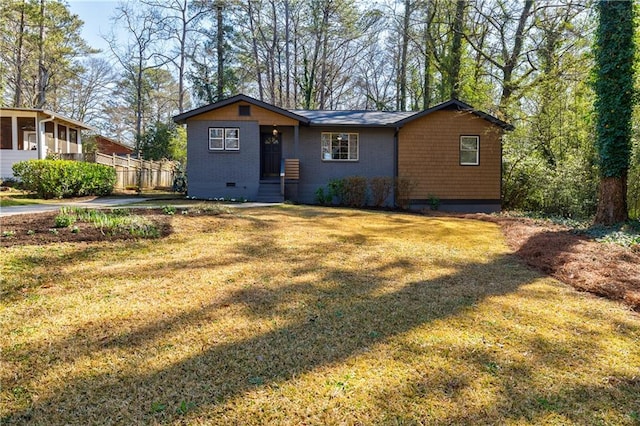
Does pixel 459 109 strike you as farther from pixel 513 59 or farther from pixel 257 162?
pixel 257 162

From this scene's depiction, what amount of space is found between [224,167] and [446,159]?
804 centimetres

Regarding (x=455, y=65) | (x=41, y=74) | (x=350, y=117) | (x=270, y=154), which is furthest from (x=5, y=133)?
(x=455, y=65)

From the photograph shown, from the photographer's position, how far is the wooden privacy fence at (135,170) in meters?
18.8

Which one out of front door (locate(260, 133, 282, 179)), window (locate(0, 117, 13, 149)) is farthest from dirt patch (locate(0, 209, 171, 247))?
window (locate(0, 117, 13, 149))

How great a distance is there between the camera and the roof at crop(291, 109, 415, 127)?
14.0 meters

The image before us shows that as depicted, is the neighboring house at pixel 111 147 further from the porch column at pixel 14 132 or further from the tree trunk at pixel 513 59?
the tree trunk at pixel 513 59

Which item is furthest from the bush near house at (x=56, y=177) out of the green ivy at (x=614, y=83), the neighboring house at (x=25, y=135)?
the green ivy at (x=614, y=83)

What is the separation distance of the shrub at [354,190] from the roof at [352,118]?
7.34 feet

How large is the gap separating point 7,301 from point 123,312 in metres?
1.07

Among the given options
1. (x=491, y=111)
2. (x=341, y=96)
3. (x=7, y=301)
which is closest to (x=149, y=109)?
(x=341, y=96)

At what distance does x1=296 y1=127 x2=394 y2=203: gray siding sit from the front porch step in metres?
1.03

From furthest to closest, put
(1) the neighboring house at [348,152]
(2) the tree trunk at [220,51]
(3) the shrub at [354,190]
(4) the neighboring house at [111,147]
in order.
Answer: (4) the neighboring house at [111,147] → (2) the tree trunk at [220,51] → (1) the neighboring house at [348,152] → (3) the shrub at [354,190]

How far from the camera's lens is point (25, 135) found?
1986 centimetres

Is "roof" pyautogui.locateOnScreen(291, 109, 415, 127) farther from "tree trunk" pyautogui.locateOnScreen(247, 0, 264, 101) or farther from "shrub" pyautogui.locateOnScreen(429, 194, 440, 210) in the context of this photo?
"tree trunk" pyautogui.locateOnScreen(247, 0, 264, 101)
